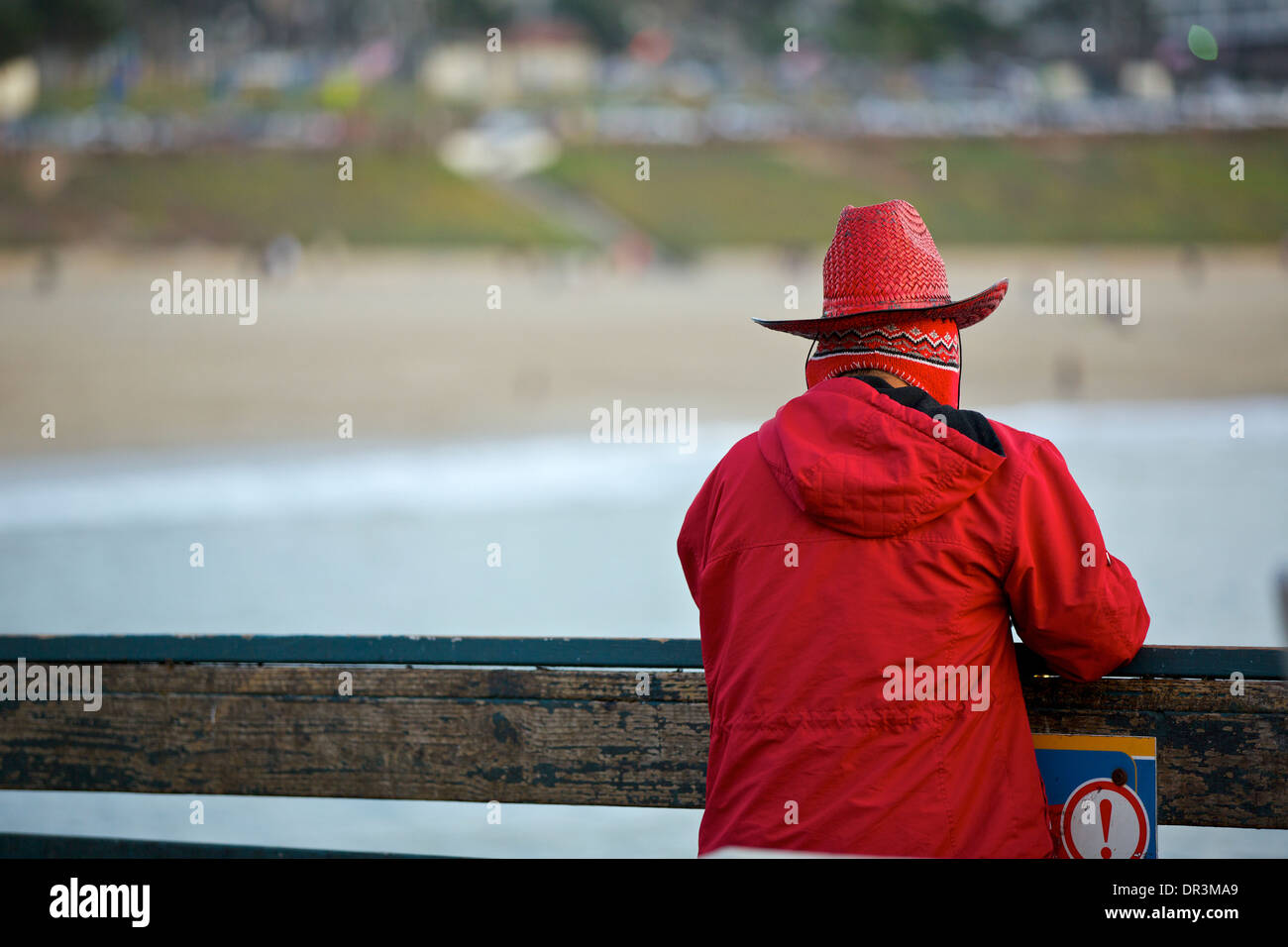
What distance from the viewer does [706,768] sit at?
196 cm

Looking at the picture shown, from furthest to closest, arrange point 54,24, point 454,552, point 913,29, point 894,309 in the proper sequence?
1. point 913,29
2. point 54,24
3. point 454,552
4. point 894,309

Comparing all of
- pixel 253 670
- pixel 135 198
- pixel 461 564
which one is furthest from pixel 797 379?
pixel 135 198

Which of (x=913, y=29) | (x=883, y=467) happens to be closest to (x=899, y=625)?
(x=883, y=467)

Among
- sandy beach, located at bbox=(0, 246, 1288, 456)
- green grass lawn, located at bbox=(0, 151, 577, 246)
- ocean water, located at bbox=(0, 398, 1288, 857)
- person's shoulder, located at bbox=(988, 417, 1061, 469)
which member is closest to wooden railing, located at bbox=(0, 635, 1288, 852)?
person's shoulder, located at bbox=(988, 417, 1061, 469)

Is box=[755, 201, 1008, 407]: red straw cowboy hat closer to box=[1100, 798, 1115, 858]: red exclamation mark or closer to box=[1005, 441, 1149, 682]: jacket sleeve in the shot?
box=[1005, 441, 1149, 682]: jacket sleeve

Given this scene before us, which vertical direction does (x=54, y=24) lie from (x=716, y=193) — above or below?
above

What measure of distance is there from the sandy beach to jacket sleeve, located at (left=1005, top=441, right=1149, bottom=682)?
16.1m

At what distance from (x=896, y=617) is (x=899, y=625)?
0.01 meters

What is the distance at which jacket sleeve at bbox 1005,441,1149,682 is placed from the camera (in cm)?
167

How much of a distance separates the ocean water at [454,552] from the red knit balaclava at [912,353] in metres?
2.18

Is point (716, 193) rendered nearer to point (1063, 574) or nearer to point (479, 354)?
point (479, 354)

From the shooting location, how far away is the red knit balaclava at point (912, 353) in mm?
1782

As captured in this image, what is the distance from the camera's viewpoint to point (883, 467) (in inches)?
63.9
